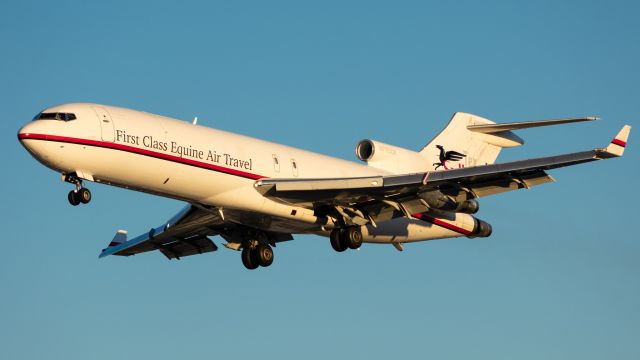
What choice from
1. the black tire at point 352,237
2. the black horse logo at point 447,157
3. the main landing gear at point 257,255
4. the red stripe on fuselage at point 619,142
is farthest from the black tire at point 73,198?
the red stripe on fuselage at point 619,142

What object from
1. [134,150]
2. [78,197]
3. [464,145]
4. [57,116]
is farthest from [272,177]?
[464,145]

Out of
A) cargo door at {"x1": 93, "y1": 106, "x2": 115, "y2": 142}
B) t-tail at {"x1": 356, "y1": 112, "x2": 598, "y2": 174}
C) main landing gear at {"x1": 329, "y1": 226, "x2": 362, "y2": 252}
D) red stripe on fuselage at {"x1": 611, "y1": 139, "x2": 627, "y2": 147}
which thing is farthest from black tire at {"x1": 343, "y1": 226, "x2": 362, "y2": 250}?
red stripe on fuselage at {"x1": 611, "y1": 139, "x2": 627, "y2": 147}

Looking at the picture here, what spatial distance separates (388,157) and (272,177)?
225 inches

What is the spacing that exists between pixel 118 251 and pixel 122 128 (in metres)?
10.3

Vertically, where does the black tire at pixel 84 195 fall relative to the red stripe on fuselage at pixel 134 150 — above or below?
below

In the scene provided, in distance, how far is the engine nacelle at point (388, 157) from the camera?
127 feet

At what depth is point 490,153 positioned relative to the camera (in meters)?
41.3

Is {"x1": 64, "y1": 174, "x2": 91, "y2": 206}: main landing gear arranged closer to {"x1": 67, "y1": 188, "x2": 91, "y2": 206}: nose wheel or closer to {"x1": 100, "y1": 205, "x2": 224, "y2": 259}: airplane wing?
{"x1": 67, "y1": 188, "x2": 91, "y2": 206}: nose wheel

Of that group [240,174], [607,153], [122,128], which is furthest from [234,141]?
[607,153]

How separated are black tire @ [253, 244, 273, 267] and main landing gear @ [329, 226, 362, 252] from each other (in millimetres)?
2546

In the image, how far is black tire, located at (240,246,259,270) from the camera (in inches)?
1494

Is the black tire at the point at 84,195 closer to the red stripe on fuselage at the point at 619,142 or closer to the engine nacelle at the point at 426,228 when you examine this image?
the engine nacelle at the point at 426,228

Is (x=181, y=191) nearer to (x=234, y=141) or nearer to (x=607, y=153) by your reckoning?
→ (x=234, y=141)

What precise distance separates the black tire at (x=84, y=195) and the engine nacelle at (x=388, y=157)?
10.4 m
